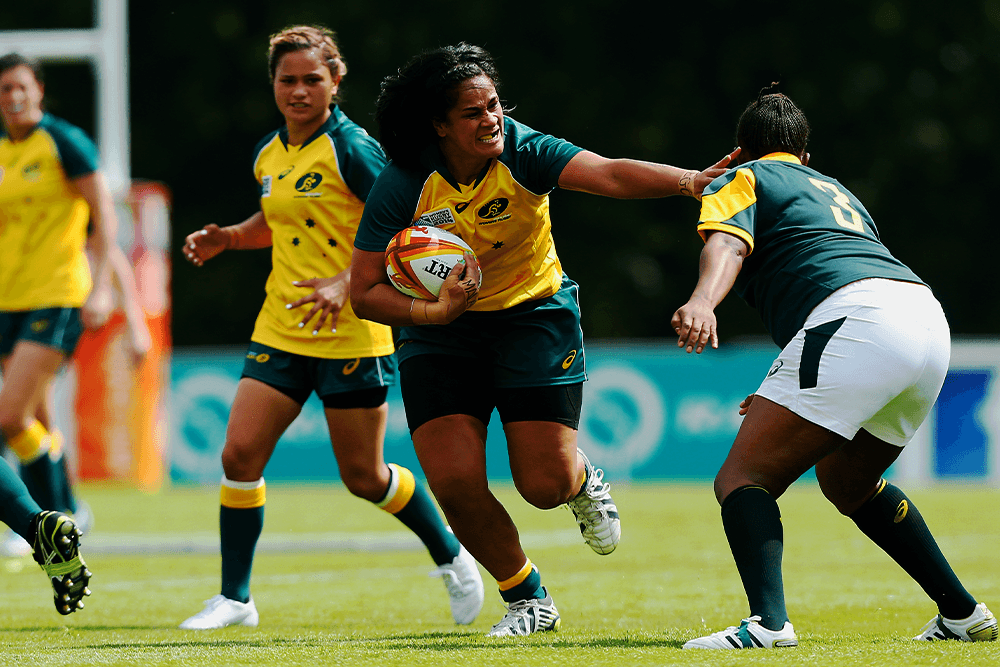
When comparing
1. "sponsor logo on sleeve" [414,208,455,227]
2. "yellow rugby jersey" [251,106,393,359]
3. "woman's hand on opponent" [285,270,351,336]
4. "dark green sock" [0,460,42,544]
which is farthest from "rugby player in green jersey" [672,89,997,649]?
"dark green sock" [0,460,42,544]

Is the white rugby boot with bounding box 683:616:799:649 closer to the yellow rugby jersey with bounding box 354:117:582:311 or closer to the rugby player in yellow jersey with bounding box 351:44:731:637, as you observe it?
the rugby player in yellow jersey with bounding box 351:44:731:637

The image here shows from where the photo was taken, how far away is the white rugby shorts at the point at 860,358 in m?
4.19

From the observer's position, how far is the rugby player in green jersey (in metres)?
4.20

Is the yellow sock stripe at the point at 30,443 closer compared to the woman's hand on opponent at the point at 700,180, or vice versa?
the woman's hand on opponent at the point at 700,180

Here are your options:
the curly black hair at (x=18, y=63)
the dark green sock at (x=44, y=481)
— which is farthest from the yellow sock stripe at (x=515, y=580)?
the curly black hair at (x=18, y=63)

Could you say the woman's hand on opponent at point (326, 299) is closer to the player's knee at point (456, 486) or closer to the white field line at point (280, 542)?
the player's knee at point (456, 486)

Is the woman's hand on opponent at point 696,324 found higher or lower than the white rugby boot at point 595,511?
higher

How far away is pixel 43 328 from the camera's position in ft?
24.7

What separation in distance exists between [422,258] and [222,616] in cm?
181

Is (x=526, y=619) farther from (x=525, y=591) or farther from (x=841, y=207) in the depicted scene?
(x=841, y=207)

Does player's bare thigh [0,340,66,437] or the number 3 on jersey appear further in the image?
player's bare thigh [0,340,66,437]

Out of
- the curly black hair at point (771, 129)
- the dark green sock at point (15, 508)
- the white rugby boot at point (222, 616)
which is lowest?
the white rugby boot at point (222, 616)

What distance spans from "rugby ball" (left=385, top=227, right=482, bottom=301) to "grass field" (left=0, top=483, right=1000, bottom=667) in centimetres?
122

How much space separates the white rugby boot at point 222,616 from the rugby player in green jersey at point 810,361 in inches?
81.3
